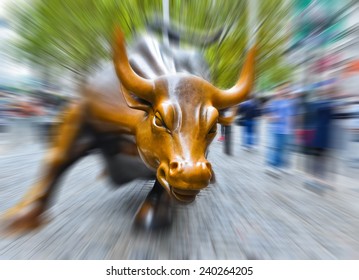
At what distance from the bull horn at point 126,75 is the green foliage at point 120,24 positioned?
0.71m

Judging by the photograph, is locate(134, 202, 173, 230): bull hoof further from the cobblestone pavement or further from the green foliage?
the green foliage

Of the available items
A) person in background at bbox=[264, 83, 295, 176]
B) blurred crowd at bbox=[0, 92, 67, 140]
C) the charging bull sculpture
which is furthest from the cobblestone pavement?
blurred crowd at bbox=[0, 92, 67, 140]

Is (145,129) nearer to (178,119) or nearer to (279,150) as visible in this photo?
(178,119)

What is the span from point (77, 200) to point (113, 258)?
1474 millimetres

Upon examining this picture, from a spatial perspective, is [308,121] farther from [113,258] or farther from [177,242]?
[113,258]

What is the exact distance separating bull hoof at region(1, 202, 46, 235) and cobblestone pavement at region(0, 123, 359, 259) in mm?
84

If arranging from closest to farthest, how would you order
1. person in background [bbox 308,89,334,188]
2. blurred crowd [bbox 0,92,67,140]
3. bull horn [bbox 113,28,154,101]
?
1. bull horn [bbox 113,28,154,101]
2. person in background [bbox 308,89,334,188]
3. blurred crowd [bbox 0,92,67,140]

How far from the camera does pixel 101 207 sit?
120 inches

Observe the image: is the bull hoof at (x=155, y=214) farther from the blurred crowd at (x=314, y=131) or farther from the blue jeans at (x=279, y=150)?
the blue jeans at (x=279, y=150)

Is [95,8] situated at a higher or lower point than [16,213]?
higher

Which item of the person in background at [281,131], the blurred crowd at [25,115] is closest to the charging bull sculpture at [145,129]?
the blurred crowd at [25,115]

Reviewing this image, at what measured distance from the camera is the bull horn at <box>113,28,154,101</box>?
1.87 meters

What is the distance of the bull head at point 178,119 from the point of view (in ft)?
5.48
